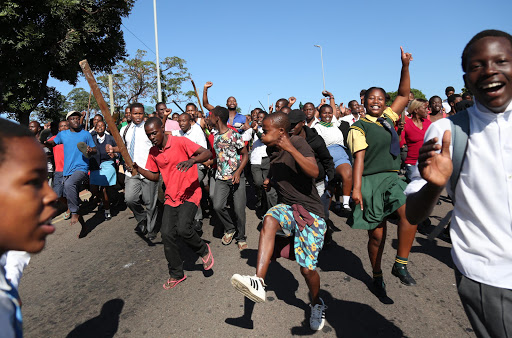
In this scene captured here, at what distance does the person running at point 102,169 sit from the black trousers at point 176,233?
3.63 m

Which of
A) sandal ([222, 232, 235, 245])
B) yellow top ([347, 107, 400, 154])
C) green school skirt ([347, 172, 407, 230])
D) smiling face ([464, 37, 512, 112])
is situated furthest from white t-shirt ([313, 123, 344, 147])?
smiling face ([464, 37, 512, 112])

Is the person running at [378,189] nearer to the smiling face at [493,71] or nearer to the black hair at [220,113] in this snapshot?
the smiling face at [493,71]

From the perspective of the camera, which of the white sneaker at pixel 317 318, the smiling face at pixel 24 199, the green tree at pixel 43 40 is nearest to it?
the smiling face at pixel 24 199

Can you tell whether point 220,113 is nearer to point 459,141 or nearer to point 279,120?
point 279,120

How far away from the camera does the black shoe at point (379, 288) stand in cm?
346

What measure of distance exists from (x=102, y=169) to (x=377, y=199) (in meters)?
5.88

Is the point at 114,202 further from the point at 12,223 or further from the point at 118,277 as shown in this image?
the point at 12,223

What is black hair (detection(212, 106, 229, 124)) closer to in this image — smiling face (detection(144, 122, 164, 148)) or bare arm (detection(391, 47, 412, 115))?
smiling face (detection(144, 122, 164, 148))

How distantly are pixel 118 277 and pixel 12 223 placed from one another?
3757 mm

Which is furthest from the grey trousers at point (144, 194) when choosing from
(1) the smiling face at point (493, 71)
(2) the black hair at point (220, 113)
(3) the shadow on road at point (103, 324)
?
(1) the smiling face at point (493, 71)

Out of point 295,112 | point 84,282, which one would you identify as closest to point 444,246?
point 295,112

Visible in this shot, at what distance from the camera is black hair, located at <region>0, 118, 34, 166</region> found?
3.20ft

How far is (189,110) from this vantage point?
8906mm

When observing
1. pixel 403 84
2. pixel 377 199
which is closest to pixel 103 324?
pixel 377 199
